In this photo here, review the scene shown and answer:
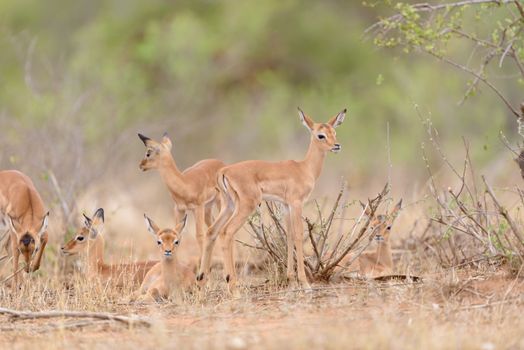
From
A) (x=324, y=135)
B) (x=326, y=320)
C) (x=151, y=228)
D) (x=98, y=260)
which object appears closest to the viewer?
(x=326, y=320)

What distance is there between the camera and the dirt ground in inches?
279

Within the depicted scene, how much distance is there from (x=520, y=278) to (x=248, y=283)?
2711 mm

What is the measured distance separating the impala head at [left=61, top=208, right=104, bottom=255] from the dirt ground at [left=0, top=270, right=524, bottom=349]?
61.1 inches

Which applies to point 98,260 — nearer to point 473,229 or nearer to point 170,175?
point 170,175

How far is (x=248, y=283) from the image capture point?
1041 cm

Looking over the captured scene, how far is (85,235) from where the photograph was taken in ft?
38.3

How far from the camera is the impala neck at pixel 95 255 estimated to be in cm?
1113

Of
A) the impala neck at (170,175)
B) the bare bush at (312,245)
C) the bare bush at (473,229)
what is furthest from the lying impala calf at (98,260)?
the bare bush at (473,229)

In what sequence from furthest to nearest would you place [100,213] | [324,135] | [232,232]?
[100,213]
[324,135]
[232,232]

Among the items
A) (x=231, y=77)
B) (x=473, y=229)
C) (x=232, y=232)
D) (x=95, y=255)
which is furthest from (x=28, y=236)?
(x=231, y=77)

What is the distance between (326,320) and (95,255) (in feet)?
13.0

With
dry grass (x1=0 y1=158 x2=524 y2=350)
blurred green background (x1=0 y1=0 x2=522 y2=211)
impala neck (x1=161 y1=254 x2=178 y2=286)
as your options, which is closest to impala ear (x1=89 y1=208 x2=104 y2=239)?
dry grass (x1=0 y1=158 x2=524 y2=350)

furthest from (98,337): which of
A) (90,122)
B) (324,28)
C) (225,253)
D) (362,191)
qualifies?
(324,28)

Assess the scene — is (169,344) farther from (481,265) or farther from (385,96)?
(385,96)
